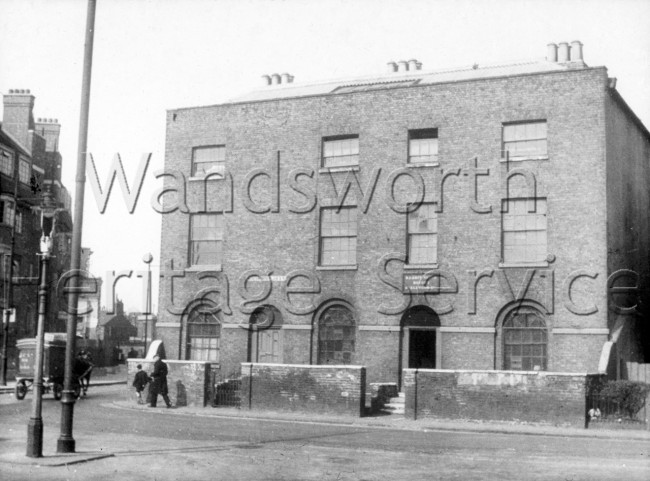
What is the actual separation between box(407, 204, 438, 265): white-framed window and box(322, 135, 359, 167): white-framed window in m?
2.95

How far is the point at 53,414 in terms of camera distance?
830 inches

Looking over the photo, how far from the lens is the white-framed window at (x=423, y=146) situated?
1052 inches

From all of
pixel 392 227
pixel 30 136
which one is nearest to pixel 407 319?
pixel 392 227

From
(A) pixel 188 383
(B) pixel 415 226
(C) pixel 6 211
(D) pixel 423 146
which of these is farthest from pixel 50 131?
(B) pixel 415 226

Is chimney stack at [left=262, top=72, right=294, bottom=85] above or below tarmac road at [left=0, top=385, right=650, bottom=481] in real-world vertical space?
above

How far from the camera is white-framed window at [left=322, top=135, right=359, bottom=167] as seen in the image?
2766 cm

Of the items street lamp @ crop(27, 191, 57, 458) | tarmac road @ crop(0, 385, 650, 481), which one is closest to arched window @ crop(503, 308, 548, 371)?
tarmac road @ crop(0, 385, 650, 481)

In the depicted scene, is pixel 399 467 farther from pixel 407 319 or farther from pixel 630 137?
pixel 630 137

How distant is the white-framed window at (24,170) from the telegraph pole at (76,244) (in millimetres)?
34232

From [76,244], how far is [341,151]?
16.0 metres

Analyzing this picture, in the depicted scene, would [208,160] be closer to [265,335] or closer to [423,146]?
[265,335]

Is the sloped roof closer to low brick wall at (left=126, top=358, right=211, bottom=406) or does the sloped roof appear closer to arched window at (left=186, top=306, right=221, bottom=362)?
arched window at (left=186, top=306, right=221, bottom=362)

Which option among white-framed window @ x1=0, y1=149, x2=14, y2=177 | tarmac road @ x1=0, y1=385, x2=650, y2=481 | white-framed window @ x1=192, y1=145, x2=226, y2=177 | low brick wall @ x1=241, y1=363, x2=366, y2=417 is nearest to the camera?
tarmac road @ x1=0, y1=385, x2=650, y2=481

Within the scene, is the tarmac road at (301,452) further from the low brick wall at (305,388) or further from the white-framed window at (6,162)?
the white-framed window at (6,162)
